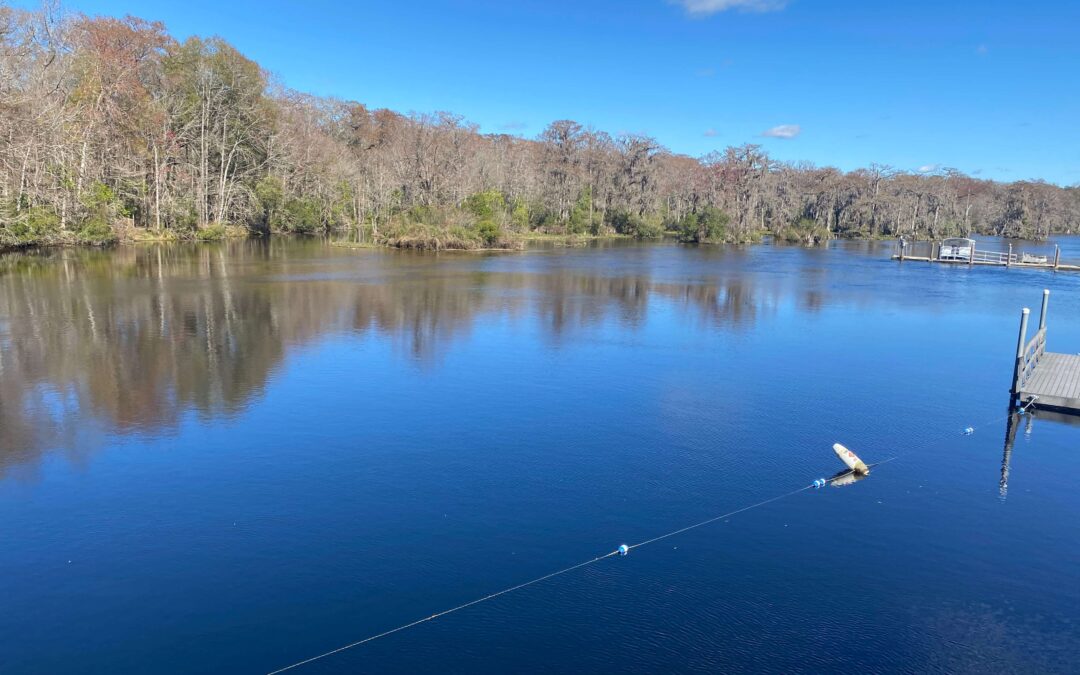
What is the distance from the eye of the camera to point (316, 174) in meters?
58.2

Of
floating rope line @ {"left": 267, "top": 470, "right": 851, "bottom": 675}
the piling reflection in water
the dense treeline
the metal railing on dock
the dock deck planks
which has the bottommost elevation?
floating rope line @ {"left": 267, "top": 470, "right": 851, "bottom": 675}

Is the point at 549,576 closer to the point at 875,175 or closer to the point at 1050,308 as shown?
the point at 1050,308

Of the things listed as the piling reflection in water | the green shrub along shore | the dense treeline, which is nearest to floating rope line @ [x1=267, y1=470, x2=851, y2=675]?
the piling reflection in water

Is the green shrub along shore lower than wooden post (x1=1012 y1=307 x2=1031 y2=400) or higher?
higher

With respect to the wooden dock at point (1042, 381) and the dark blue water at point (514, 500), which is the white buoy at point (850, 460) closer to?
the dark blue water at point (514, 500)

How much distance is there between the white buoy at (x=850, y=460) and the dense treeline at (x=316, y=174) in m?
29.0

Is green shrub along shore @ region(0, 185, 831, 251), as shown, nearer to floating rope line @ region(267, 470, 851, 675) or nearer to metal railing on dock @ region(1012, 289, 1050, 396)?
metal railing on dock @ region(1012, 289, 1050, 396)

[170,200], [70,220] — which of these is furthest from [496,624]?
[170,200]

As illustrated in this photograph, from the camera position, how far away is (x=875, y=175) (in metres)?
81.8

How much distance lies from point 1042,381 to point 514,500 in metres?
11.1

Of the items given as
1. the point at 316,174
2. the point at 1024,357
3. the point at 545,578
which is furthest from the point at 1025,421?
the point at 316,174

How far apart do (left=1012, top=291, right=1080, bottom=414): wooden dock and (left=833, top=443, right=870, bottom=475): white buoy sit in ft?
17.4

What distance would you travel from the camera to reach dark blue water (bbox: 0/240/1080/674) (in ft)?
20.8

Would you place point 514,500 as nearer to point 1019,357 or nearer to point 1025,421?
point 1025,421
